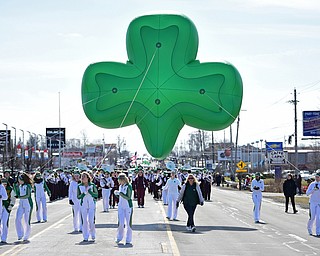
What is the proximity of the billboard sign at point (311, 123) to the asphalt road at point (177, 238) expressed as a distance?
4035cm

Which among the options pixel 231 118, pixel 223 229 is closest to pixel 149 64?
pixel 231 118

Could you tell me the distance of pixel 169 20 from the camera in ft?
69.7

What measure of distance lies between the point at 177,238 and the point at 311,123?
161 feet

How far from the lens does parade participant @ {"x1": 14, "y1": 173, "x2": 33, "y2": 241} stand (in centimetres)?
1612

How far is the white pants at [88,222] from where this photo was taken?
15728 millimetres

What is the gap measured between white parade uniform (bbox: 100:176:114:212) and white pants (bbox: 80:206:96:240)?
37.1ft

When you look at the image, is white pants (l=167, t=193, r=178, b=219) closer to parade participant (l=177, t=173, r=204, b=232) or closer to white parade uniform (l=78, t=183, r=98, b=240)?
parade participant (l=177, t=173, r=204, b=232)

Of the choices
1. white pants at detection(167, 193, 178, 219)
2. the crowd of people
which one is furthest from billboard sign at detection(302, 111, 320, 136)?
Result: white pants at detection(167, 193, 178, 219)

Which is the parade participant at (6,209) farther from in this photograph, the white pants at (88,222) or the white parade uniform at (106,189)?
the white parade uniform at (106,189)

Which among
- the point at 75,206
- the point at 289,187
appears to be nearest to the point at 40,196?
the point at 75,206

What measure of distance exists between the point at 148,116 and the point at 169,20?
3.12 m

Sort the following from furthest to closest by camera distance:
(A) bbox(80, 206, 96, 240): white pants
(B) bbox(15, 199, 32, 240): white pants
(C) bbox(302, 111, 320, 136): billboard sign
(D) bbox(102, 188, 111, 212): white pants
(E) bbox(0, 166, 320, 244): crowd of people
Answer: (C) bbox(302, 111, 320, 136): billboard sign, (D) bbox(102, 188, 111, 212): white pants, (B) bbox(15, 199, 32, 240): white pants, (A) bbox(80, 206, 96, 240): white pants, (E) bbox(0, 166, 320, 244): crowd of people

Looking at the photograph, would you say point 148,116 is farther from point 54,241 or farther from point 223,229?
point 54,241

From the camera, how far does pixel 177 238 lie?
53.7 feet
